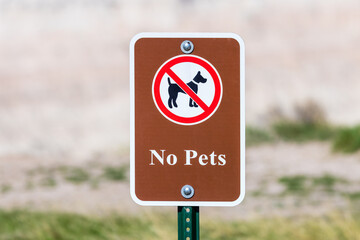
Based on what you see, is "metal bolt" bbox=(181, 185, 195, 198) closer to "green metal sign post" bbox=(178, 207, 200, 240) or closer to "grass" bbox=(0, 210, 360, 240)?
"green metal sign post" bbox=(178, 207, 200, 240)

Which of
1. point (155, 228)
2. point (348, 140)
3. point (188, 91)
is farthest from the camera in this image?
point (348, 140)

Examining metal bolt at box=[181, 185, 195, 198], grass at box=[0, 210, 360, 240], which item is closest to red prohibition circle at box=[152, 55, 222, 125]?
metal bolt at box=[181, 185, 195, 198]

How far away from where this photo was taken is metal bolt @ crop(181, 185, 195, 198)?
220cm

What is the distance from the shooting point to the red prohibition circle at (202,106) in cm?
220

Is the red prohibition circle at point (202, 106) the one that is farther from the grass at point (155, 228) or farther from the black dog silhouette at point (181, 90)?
the grass at point (155, 228)

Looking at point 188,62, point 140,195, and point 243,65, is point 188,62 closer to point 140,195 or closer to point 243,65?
point 243,65

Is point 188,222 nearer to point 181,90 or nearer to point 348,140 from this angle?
point 181,90

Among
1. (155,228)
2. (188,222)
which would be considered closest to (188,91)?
(188,222)

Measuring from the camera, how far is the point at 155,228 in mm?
4758

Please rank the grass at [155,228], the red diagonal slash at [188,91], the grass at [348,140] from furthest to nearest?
the grass at [348,140] < the grass at [155,228] < the red diagonal slash at [188,91]

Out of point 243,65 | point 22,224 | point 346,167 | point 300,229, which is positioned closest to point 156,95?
point 243,65

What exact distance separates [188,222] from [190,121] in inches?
14.5

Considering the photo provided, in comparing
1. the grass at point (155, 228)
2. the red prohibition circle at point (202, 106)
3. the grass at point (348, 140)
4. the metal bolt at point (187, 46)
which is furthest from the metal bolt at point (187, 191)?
the grass at point (348, 140)

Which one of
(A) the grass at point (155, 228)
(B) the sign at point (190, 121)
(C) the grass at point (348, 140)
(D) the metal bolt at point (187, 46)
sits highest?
(C) the grass at point (348, 140)
